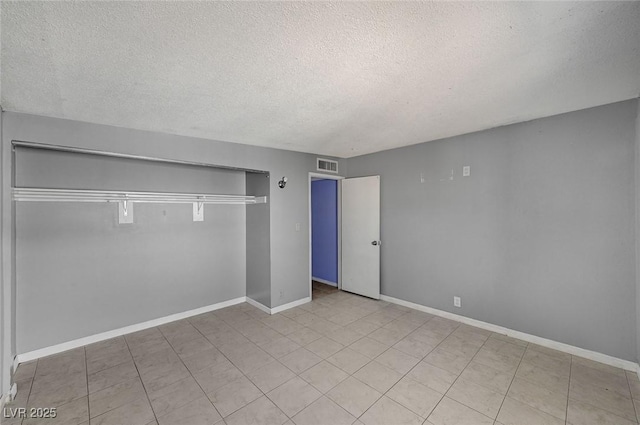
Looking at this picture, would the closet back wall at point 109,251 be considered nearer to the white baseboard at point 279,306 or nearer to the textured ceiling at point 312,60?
the white baseboard at point 279,306

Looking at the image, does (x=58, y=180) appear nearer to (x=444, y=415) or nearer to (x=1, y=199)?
(x=1, y=199)

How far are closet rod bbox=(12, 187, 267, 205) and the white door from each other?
157 centimetres

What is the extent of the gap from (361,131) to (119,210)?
2934mm

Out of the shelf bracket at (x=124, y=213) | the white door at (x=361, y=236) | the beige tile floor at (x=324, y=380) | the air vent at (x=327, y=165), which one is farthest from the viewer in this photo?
the air vent at (x=327, y=165)

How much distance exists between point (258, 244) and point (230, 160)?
129 cm

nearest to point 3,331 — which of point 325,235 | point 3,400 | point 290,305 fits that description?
point 3,400

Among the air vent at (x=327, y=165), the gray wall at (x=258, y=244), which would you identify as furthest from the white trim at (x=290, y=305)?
the air vent at (x=327, y=165)

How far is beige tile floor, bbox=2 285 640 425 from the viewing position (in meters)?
1.95

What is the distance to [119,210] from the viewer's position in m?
3.14

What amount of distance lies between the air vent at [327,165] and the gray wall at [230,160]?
0.17 meters

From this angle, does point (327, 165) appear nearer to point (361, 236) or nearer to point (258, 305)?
point (361, 236)

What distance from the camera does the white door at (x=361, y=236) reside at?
4.35 metres

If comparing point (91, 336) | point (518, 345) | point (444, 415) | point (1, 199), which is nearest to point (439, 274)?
point (518, 345)

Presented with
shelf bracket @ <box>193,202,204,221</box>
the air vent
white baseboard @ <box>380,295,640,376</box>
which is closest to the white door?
the air vent
